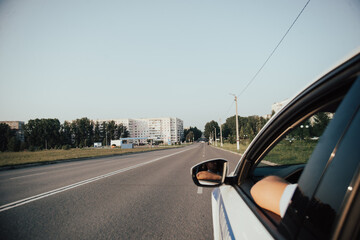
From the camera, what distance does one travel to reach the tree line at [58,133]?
9611cm

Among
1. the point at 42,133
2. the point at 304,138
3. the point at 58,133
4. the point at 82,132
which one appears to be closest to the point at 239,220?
the point at 304,138

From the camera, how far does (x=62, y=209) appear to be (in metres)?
4.41

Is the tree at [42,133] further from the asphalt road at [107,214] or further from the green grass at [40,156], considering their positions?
the asphalt road at [107,214]

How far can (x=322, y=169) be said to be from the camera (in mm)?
784

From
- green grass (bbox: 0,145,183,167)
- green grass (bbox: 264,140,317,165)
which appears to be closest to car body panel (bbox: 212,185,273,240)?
green grass (bbox: 264,140,317,165)

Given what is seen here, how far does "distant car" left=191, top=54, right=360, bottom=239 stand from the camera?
0.62m

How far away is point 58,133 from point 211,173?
13354 centimetres

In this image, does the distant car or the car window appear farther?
the car window

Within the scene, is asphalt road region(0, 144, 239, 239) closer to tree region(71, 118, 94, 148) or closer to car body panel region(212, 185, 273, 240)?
car body panel region(212, 185, 273, 240)

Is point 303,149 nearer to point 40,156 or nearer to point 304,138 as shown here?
point 304,138

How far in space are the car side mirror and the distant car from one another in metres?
0.44

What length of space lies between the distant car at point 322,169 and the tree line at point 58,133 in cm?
10606

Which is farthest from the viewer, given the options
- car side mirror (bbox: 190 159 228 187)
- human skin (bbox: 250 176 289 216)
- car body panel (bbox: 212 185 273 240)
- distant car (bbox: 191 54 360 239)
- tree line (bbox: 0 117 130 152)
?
tree line (bbox: 0 117 130 152)

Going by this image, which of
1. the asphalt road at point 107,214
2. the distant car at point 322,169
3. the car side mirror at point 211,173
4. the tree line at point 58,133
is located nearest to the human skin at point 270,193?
the distant car at point 322,169
